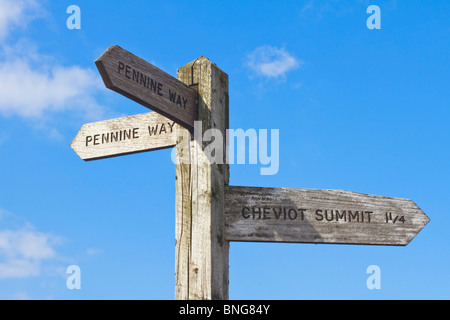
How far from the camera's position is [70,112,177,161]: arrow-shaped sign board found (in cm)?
366

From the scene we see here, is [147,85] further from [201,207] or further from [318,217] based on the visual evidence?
[318,217]

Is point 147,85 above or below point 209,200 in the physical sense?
above

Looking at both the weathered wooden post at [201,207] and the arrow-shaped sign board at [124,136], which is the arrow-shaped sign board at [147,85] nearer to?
the weathered wooden post at [201,207]

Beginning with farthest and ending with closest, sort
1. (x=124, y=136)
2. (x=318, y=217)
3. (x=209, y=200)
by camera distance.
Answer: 1. (x=124, y=136)
2. (x=318, y=217)
3. (x=209, y=200)

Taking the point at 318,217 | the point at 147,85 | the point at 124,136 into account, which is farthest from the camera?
the point at 124,136

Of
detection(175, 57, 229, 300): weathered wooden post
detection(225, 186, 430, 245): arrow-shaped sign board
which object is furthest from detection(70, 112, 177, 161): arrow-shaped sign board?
detection(225, 186, 430, 245): arrow-shaped sign board

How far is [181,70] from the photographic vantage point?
12.1ft

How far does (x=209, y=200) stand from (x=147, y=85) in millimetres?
781

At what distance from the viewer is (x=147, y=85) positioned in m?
3.12

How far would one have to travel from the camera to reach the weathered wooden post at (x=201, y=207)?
3.30 metres

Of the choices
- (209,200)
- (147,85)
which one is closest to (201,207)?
(209,200)

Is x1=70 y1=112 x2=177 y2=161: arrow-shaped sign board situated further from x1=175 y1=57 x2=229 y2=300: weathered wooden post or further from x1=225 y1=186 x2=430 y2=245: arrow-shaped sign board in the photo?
x1=225 y1=186 x2=430 y2=245: arrow-shaped sign board

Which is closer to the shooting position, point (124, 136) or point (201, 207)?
point (201, 207)
